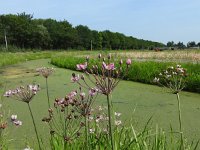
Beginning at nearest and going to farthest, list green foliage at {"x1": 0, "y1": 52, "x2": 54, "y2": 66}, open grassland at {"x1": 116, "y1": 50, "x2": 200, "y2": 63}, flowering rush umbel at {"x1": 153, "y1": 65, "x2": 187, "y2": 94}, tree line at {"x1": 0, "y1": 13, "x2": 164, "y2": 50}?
flowering rush umbel at {"x1": 153, "y1": 65, "x2": 187, "y2": 94} < open grassland at {"x1": 116, "y1": 50, "x2": 200, "y2": 63} < green foliage at {"x1": 0, "y1": 52, "x2": 54, "y2": 66} < tree line at {"x1": 0, "y1": 13, "x2": 164, "y2": 50}

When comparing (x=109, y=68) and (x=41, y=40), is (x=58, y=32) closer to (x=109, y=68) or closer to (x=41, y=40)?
(x=41, y=40)

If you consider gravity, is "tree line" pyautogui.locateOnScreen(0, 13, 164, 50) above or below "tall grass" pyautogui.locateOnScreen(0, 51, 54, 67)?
above

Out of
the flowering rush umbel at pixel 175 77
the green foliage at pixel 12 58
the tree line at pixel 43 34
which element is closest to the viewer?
the flowering rush umbel at pixel 175 77

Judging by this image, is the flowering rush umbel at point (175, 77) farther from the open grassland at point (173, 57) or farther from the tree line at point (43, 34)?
the tree line at point (43, 34)

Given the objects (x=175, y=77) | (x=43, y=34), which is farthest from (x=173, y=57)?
(x=43, y=34)

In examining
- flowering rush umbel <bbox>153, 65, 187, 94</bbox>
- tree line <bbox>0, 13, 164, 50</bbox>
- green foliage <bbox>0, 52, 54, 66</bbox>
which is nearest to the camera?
flowering rush umbel <bbox>153, 65, 187, 94</bbox>

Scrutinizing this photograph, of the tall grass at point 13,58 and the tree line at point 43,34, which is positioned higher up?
the tree line at point 43,34

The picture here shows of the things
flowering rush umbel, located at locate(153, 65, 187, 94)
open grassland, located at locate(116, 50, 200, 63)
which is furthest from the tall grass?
flowering rush umbel, located at locate(153, 65, 187, 94)

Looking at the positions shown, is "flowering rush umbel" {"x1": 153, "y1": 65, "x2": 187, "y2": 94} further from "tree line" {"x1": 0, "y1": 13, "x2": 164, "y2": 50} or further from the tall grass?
"tree line" {"x1": 0, "y1": 13, "x2": 164, "y2": 50}

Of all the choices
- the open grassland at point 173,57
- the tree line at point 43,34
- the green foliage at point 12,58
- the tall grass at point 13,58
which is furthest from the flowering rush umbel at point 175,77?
the tree line at point 43,34

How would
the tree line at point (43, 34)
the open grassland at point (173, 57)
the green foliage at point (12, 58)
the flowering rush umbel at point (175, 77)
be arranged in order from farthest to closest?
the tree line at point (43, 34) < the green foliage at point (12, 58) < the open grassland at point (173, 57) < the flowering rush umbel at point (175, 77)

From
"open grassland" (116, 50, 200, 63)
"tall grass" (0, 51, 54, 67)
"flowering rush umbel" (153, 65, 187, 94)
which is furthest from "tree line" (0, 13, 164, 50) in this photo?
"flowering rush umbel" (153, 65, 187, 94)

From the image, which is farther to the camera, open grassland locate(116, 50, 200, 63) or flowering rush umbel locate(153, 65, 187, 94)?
open grassland locate(116, 50, 200, 63)

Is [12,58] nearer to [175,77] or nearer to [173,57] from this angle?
[173,57]
